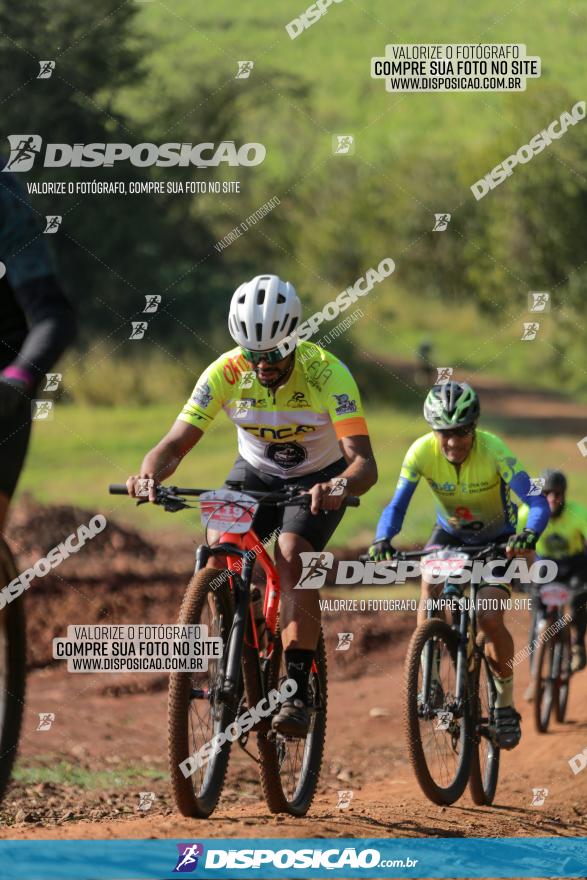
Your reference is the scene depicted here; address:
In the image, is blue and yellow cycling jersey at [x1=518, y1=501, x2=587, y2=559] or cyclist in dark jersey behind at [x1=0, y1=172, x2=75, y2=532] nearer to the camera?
cyclist in dark jersey behind at [x1=0, y1=172, x2=75, y2=532]

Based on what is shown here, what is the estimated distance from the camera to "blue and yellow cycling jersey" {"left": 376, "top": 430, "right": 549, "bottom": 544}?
7.56m

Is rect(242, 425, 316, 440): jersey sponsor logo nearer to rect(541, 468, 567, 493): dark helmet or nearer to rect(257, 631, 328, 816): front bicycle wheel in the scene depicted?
rect(257, 631, 328, 816): front bicycle wheel

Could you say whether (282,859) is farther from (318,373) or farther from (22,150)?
(22,150)

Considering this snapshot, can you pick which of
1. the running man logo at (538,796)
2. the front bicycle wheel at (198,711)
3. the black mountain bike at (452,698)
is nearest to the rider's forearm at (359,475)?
the front bicycle wheel at (198,711)

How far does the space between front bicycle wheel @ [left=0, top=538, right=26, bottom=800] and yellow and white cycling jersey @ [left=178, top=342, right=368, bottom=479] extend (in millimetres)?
1769

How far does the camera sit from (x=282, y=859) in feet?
21.1

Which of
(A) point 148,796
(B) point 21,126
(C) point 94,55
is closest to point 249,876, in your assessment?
(A) point 148,796

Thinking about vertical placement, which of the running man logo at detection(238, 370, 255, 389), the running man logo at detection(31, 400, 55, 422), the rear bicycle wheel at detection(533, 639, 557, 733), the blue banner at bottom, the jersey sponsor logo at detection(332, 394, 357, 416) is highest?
the running man logo at detection(31, 400, 55, 422)

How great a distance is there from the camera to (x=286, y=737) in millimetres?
6637

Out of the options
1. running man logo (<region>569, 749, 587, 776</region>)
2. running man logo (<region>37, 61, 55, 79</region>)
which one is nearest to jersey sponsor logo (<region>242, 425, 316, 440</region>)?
running man logo (<region>569, 749, 587, 776</region>)

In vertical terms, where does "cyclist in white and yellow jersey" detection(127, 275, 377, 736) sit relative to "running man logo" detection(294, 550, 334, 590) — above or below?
above

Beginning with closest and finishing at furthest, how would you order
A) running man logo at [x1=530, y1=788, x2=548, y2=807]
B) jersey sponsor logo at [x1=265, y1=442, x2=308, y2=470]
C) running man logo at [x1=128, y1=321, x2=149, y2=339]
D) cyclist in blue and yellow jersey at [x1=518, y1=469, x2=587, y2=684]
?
jersey sponsor logo at [x1=265, y1=442, x2=308, y2=470] → running man logo at [x1=530, y1=788, x2=548, y2=807] → cyclist in blue and yellow jersey at [x1=518, y1=469, x2=587, y2=684] → running man logo at [x1=128, y1=321, x2=149, y2=339]

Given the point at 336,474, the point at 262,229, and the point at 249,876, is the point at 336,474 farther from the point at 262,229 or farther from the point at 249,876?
the point at 262,229

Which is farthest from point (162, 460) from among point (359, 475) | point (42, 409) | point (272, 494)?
point (42, 409)
